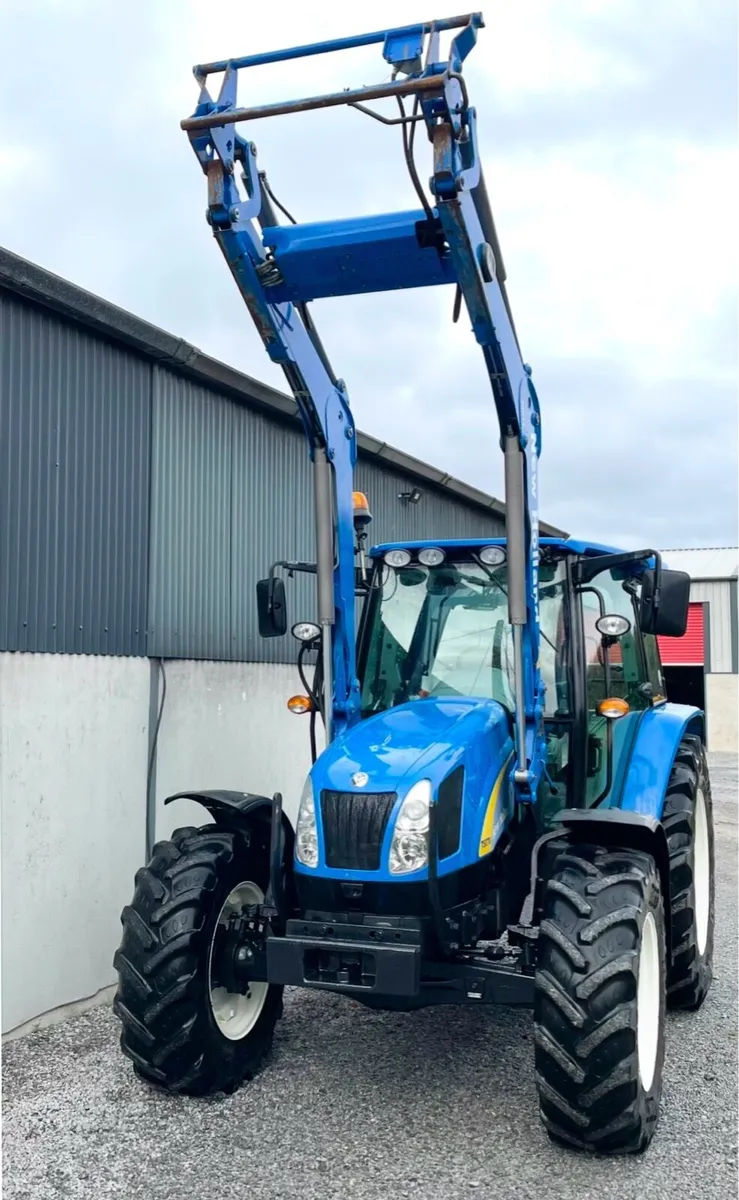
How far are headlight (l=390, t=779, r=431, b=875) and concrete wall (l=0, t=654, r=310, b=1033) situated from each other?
2312 millimetres

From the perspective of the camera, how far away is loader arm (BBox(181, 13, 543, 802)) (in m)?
3.77

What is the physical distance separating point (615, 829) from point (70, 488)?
138 inches

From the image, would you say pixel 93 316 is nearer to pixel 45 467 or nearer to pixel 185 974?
pixel 45 467

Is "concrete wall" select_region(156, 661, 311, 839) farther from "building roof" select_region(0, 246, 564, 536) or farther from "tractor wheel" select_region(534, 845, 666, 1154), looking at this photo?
"tractor wheel" select_region(534, 845, 666, 1154)

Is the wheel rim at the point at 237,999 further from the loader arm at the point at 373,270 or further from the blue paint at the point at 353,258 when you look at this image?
the blue paint at the point at 353,258

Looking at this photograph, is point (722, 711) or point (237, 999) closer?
point (237, 999)

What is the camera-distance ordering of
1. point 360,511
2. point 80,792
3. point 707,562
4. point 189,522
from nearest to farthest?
1. point 360,511
2. point 80,792
3. point 189,522
4. point 707,562

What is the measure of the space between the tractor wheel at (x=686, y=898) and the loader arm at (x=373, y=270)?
109cm

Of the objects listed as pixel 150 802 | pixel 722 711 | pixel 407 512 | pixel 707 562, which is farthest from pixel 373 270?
pixel 707 562

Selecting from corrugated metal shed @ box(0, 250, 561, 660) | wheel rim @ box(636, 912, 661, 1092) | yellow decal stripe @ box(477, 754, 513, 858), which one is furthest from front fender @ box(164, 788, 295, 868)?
wheel rim @ box(636, 912, 661, 1092)

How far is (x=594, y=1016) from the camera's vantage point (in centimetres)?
372

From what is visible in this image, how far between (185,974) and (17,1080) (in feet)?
3.85

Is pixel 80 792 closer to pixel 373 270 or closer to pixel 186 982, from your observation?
pixel 186 982

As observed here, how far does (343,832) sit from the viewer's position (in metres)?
4.12
